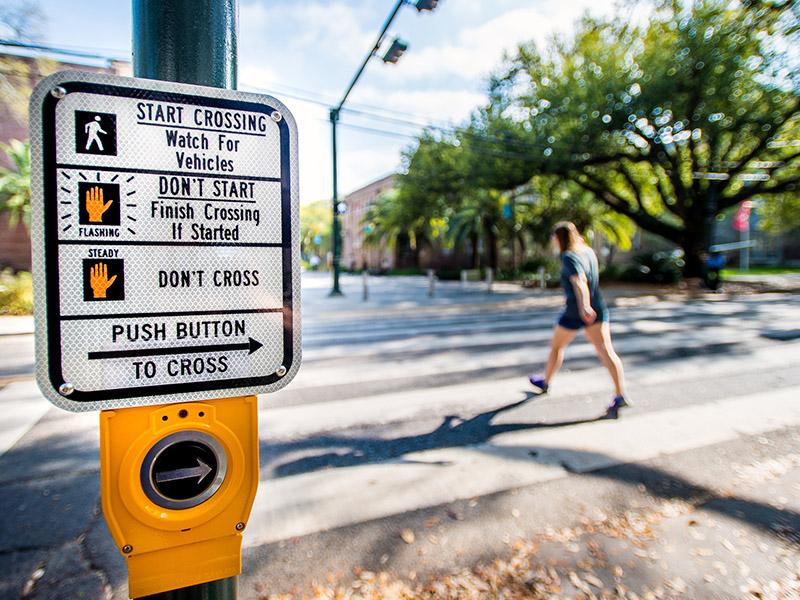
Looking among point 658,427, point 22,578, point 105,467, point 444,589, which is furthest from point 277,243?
point 658,427

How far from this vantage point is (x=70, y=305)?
38.9 inches

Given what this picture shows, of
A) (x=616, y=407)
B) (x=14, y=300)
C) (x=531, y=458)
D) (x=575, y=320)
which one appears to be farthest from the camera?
(x=14, y=300)

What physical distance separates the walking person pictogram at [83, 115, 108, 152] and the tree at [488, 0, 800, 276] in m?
18.6

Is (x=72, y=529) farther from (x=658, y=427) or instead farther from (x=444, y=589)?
(x=658, y=427)

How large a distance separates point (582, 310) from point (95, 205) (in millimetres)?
4443

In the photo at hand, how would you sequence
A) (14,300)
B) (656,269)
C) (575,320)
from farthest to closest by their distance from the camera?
(656,269) < (14,300) < (575,320)

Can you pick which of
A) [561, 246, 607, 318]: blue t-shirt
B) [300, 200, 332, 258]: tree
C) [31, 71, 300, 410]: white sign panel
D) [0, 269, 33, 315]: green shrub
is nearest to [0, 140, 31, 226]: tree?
[0, 269, 33, 315]: green shrub

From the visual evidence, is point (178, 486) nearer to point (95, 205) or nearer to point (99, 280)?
point (99, 280)

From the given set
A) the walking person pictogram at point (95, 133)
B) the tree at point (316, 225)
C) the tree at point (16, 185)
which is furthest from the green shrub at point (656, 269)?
the tree at point (316, 225)

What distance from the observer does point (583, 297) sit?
15.4 ft

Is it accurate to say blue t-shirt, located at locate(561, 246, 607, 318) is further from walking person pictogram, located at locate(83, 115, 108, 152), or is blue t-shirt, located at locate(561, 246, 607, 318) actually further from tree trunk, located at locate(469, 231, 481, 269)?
tree trunk, located at locate(469, 231, 481, 269)

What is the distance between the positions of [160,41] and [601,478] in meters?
3.48

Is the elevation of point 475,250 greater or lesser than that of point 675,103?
lesser

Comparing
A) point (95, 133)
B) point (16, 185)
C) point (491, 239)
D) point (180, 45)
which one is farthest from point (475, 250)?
point (95, 133)
